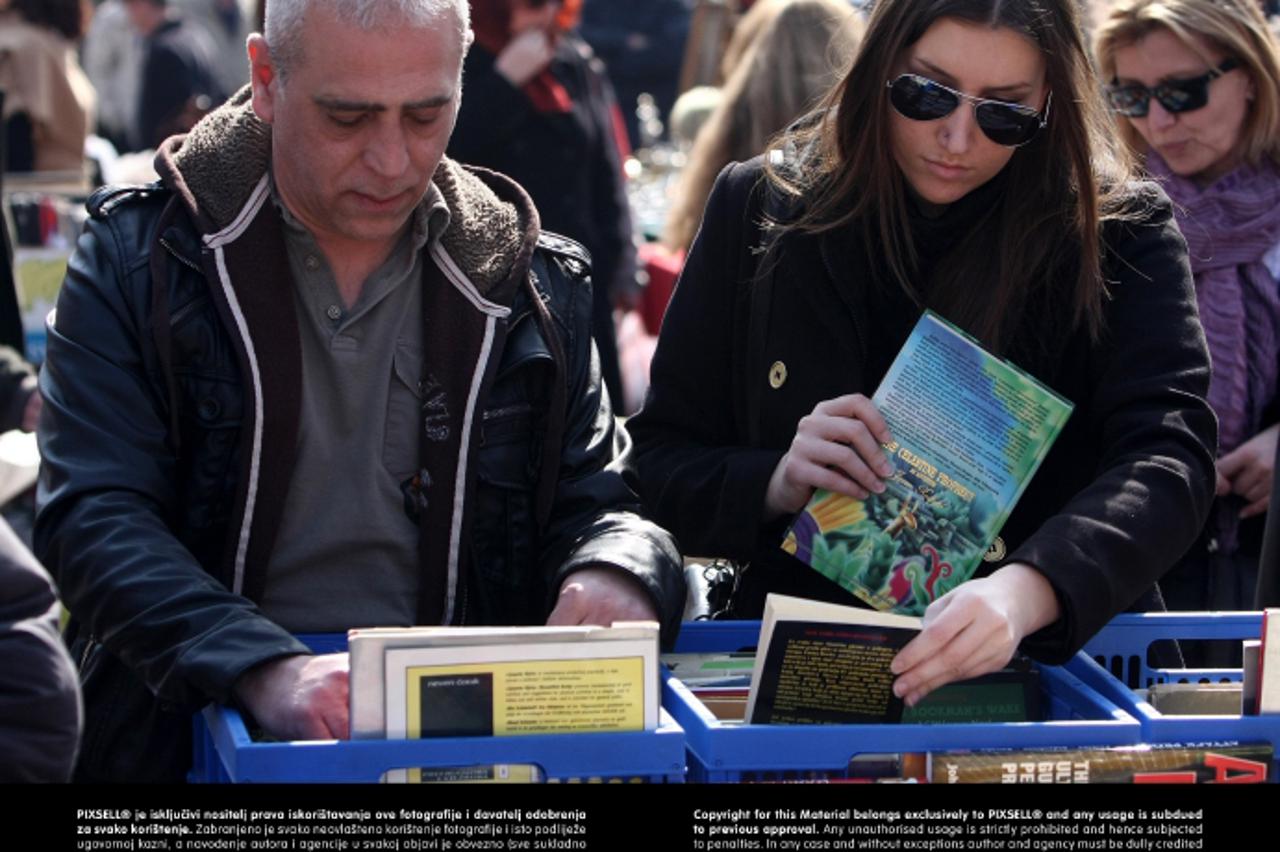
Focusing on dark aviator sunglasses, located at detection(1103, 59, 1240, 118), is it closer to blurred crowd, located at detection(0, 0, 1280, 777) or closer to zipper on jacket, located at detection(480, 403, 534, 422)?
blurred crowd, located at detection(0, 0, 1280, 777)

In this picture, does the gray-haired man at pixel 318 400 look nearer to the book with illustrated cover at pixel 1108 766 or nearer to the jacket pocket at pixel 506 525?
the jacket pocket at pixel 506 525

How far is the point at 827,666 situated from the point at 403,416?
76 centimetres

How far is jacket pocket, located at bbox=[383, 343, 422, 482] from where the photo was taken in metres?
2.62

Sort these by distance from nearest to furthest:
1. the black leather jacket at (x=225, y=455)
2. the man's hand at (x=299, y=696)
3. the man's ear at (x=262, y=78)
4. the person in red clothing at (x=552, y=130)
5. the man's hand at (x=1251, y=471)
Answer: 1. the man's hand at (x=299, y=696)
2. the black leather jacket at (x=225, y=455)
3. the man's ear at (x=262, y=78)
4. the man's hand at (x=1251, y=471)
5. the person in red clothing at (x=552, y=130)

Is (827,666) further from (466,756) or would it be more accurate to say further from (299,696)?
(299,696)

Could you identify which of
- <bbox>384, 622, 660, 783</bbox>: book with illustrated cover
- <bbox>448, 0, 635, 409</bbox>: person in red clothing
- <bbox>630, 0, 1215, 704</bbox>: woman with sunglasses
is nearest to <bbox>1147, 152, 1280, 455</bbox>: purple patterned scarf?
<bbox>630, 0, 1215, 704</bbox>: woman with sunglasses

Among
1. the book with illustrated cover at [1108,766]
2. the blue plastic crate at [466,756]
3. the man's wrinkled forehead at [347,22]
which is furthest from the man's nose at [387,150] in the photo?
the book with illustrated cover at [1108,766]

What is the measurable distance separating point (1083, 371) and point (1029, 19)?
1.66 ft

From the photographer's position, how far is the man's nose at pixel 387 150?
249 centimetres

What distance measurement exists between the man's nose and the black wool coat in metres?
0.55

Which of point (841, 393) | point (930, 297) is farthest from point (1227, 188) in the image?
point (841, 393)

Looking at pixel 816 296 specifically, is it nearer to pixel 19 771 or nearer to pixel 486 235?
pixel 486 235

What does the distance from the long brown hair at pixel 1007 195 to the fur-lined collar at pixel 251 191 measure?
410 millimetres
